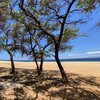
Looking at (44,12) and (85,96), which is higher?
(44,12)

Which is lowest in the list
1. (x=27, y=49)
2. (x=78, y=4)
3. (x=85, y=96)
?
(x=85, y=96)

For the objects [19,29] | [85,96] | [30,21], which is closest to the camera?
[85,96]

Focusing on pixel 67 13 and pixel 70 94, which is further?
pixel 67 13

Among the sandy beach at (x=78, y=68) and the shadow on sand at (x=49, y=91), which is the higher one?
the sandy beach at (x=78, y=68)

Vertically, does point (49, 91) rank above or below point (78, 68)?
below

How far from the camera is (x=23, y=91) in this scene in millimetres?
14195

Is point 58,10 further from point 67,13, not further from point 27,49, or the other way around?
point 27,49

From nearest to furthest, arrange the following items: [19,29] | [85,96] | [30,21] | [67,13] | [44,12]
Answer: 1. [85,96]
2. [67,13]
3. [44,12]
4. [30,21]
5. [19,29]

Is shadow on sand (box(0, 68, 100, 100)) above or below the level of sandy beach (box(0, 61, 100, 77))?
below

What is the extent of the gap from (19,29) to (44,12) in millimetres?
6851

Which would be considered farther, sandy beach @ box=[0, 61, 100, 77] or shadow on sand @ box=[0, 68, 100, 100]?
sandy beach @ box=[0, 61, 100, 77]

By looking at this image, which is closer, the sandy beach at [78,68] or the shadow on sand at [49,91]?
the shadow on sand at [49,91]

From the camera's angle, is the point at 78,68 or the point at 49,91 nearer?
the point at 49,91

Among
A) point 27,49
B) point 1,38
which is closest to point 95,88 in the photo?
point 27,49
